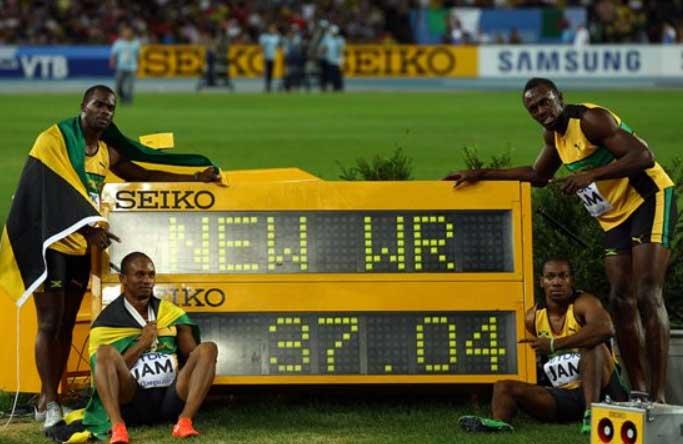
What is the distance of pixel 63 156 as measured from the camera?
32.2 ft

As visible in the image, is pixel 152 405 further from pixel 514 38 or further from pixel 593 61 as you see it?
pixel 514 38

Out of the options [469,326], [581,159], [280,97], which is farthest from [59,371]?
[280,97]

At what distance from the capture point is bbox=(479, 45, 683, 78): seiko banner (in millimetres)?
51844

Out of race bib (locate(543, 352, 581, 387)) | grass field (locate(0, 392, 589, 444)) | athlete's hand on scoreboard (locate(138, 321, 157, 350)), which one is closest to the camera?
grass field (locate(0, 392, 589, 444))

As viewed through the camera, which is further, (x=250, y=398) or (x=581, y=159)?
(x=250, y=398)

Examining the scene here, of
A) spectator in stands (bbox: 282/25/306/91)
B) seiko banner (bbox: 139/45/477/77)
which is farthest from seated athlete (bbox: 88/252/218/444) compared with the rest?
seiko banner (bbox: 139/45/477/77)

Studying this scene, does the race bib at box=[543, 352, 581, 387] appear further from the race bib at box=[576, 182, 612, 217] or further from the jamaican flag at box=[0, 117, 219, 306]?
the jamaican flag at box=[0, 117, 219, 306]

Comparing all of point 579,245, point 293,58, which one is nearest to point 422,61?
point 293,58

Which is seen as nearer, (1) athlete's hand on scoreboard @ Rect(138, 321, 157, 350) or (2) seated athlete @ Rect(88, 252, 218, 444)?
(2) seated athlete @ Rect(88, 252, 218, 444)

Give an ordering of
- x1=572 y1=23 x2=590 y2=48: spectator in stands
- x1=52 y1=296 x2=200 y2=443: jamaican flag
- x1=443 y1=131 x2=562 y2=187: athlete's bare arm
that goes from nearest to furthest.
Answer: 1. x1=52 y1=296 x2=200 y2=443: jamaican flag
2. x1=443 y1=131 x2=562 y2=187: athlete's bare arm
3. x1=572 y1=23 x2=590 y2=48: spectator in stands

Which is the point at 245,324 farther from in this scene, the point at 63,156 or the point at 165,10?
the point at 165,10

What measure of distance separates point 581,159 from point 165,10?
158 ft

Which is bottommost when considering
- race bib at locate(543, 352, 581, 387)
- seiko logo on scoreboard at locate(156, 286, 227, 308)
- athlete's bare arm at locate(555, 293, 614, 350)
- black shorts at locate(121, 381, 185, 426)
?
black shorts at locate(121, 381, 185, 426)

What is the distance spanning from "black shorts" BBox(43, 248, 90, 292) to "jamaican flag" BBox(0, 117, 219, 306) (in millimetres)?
62
